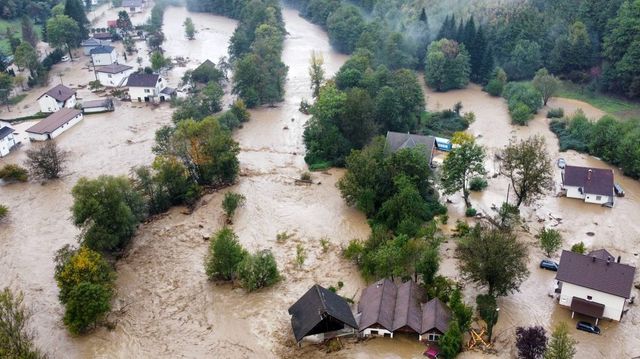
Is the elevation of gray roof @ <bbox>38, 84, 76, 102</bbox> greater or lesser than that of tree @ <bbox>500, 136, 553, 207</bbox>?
lesser

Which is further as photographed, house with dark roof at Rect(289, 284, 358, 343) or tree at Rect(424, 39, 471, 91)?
tree at Rect(424, 39, 471, 91)

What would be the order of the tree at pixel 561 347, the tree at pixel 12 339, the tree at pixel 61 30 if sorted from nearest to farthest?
the tree at pixel 561 347, the tree at pixel 12 339, the tree at pixel 61 30

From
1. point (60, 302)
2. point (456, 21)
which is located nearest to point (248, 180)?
point (60, 302)

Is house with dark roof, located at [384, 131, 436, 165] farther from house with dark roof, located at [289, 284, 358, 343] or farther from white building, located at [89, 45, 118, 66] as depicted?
white building, located at [89, 45, 118, 66]

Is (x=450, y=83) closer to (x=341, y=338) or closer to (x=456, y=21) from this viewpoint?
(x=456, y=21)

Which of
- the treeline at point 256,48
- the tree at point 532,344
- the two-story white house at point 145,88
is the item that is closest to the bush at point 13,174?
the two-story white house at point 145,88

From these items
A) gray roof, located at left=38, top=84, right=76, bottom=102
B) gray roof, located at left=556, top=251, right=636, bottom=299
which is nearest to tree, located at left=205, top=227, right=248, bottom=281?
gray roof, located at left=556, top=251, right=636, bottom=299

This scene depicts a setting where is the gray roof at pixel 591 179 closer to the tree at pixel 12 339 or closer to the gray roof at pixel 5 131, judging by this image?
the tree at pixel 12 339

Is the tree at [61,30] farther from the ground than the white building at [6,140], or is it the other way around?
the tree at [61,30]
